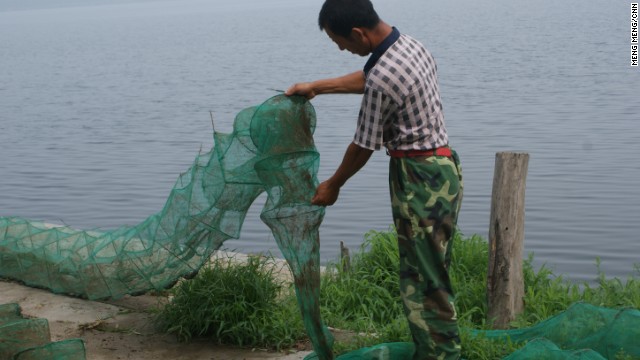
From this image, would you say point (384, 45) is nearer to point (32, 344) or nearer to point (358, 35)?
point (358, 35)

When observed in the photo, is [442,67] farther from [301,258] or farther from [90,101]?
[301,258]

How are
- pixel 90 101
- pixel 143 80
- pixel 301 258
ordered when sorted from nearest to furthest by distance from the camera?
pixel 301 258, pixel 90 101, pixel 143 80

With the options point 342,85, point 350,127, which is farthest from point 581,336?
point 350,127

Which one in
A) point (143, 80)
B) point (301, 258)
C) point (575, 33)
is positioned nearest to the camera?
point (301, 258)

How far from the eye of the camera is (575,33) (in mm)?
31375

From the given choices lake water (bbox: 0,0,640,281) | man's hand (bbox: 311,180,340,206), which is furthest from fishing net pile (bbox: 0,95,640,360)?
lake water (bbox: 0,0,640,281)

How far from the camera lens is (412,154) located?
4.73m

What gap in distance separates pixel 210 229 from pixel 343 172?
66.9 inches

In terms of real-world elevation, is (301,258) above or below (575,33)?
below

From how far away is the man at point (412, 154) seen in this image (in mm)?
4609

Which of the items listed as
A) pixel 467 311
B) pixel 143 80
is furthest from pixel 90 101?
pixel 467 311

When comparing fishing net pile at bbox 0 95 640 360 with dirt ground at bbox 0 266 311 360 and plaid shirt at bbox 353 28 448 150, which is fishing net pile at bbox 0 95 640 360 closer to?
dirt ground at bbox 0 266 311 360

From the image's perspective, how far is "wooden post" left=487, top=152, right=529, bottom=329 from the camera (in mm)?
6492

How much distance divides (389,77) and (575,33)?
92.7ft
